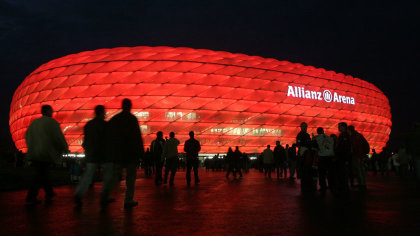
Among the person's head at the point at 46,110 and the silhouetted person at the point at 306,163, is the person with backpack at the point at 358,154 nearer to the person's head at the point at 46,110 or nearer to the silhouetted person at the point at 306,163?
the silhouetted person at the point at 306,163

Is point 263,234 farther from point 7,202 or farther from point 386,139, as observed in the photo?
point 386,139

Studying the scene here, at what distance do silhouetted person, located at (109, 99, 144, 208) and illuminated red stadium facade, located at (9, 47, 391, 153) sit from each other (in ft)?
108

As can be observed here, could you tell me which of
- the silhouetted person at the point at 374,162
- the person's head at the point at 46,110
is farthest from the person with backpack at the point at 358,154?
the silhouetted person at the point at 374,162

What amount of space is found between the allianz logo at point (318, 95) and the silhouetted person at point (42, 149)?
38602mm

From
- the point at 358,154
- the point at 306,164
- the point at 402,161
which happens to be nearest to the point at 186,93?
the point at 402,161

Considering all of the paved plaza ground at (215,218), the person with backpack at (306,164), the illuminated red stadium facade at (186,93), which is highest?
the illuminated red stadium facade at (186,93)

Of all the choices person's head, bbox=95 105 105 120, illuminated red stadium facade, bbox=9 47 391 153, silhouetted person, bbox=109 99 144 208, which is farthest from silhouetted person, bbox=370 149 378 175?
illuminated red stadium facade, bbox=9 47 391 153

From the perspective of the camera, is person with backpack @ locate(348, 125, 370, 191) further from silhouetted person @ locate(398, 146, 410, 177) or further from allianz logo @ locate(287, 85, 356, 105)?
allianz logo @ locate(287, 85, 356, 105)

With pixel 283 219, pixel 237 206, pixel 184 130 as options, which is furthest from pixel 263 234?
pixel 184 130

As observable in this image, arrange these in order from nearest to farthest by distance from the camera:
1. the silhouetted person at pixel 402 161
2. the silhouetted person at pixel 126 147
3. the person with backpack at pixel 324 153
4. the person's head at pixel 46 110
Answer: the silhouetted person at pixel 126 147 → the person's head at pixel 46 110 → the person with backpack at pixel 324 153 → the silhouetted person at pixel 402 161

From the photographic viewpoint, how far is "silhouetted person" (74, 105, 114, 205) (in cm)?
566

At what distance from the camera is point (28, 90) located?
150 ft

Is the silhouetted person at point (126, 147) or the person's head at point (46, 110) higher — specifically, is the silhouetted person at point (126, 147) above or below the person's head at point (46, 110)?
below

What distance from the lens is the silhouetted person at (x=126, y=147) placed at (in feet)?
18.6
